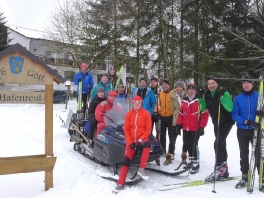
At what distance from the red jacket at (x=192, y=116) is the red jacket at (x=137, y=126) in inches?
45.4

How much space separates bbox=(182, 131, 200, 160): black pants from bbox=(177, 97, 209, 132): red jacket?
0.13 meters

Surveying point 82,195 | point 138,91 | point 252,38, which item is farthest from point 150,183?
point 252,38

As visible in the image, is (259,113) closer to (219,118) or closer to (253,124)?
(253,124)

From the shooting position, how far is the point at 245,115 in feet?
16.2

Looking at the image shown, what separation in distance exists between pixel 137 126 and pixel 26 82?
2035 millimetres

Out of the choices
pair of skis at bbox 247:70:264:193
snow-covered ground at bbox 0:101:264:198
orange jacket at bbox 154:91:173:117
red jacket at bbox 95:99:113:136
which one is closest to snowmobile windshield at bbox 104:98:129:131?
red jacket at bbox 95:99:113:136

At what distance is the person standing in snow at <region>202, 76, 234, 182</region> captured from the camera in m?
5.25

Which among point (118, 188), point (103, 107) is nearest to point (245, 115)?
point (118, 188)

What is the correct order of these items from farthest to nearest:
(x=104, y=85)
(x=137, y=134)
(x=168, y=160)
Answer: (x=104, y=85) < (x=168, y=160) < (x=137, y=134)

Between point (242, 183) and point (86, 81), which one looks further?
A: point (86, 81)

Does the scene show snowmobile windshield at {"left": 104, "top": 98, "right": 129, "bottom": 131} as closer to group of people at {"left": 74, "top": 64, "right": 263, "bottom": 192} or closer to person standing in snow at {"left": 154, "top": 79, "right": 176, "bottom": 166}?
group of people at {"left": 74, "top": 64, "right": 263, "bottom": 192}

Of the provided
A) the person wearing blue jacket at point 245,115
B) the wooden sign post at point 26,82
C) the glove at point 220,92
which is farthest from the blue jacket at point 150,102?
the wooden sign post at point 26,82

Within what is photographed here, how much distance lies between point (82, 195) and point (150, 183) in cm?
131

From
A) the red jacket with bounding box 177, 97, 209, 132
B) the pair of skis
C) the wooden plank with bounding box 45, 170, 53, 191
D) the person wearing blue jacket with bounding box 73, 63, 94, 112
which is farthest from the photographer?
the person wearing blue jacket with bounding box 73, 63, 94, 112
